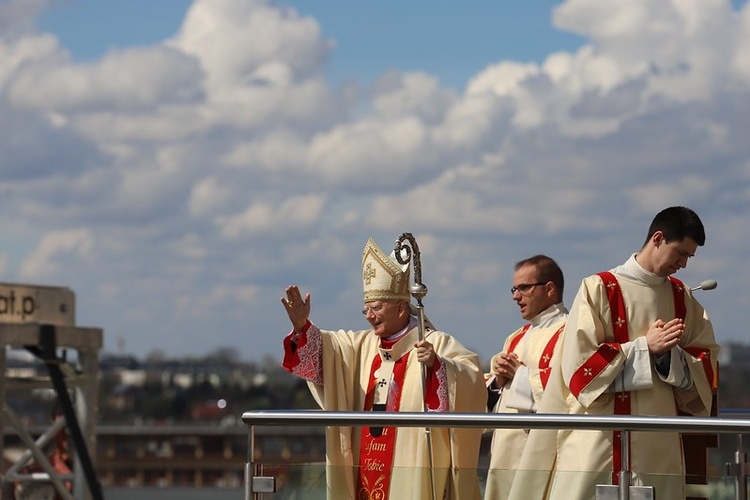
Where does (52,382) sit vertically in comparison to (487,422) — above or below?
above

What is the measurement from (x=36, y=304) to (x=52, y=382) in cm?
104

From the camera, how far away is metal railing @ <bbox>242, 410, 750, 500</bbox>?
7461 millimetres

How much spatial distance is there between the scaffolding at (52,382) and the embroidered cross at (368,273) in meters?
8.75

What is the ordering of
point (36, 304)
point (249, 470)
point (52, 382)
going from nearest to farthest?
point (249, 470) < point (52, 382) < point (36, 304)

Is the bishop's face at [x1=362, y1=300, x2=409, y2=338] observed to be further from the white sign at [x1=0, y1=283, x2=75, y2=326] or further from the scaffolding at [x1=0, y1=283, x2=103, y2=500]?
the white sign at [x1=0, y1=283, x2=75, y2=326]

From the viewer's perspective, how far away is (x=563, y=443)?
8.58 m

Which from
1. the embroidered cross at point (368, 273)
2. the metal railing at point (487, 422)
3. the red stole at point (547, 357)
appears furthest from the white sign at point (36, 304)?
the metal railing at point (487, 422)

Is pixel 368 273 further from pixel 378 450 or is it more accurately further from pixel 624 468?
pixel 624 468

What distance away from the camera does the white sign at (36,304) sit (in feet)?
61.5

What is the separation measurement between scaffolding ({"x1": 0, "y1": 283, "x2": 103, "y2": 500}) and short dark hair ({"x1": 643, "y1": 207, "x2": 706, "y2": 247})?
10.9m

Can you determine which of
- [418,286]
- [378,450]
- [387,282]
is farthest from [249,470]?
[387,282]

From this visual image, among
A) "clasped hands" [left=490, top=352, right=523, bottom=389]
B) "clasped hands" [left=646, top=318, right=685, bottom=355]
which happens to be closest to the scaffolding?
"clasped hands" [left=490, top=352, right=523, bottom=389]

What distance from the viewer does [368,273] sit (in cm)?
998

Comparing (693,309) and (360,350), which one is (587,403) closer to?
(693,309)
